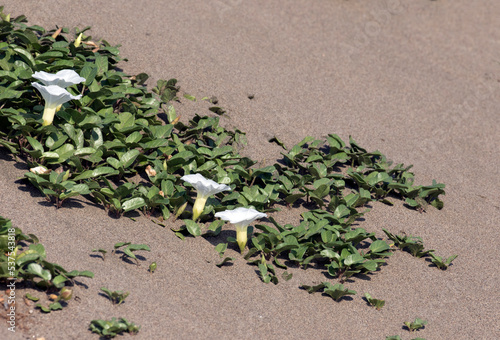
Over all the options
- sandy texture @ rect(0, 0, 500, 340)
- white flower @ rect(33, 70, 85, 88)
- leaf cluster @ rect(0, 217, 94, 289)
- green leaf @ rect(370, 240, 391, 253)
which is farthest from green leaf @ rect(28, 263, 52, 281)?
green leaf @ rect(370, 240, 391, 253)

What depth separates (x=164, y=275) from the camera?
3029mm

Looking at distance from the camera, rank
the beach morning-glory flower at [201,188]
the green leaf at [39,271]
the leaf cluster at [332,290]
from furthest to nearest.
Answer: the beach morning-glory flower at [201,188], the leaf cluster at [332,290], the green leaf at [39,271]

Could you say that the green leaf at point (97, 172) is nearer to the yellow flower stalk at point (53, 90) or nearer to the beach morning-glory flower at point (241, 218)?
the yellow flower stalk at point (53, 90)

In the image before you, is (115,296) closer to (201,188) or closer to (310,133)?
(201,188)

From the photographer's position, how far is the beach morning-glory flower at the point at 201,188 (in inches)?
127

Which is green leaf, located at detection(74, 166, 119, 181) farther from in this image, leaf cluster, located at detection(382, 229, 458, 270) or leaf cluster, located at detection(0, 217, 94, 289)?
leaf cluster, located at detection(382, 229, 458, 270)

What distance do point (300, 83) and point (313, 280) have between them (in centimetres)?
254

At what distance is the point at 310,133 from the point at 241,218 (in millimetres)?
1838

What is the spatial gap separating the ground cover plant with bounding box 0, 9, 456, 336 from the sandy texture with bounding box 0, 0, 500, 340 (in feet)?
0.40

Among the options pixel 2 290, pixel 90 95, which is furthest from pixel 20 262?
pixel 90 95

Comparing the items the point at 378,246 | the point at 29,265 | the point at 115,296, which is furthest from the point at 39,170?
the point at 378,246

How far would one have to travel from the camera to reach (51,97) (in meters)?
3.41

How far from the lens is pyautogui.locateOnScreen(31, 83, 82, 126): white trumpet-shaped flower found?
10.9 feet

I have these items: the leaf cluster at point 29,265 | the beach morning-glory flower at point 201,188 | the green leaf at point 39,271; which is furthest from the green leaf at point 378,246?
the green leaf at point 39,271
